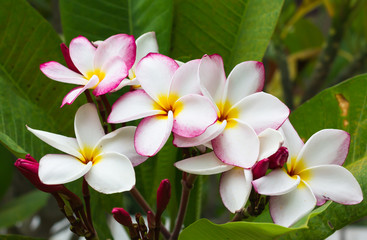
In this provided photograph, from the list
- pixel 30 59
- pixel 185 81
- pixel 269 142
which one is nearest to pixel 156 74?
pixel 185 81

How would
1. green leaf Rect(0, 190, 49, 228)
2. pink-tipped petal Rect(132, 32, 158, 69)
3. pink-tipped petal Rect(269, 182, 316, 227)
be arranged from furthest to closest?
green leaf Rect(0, 190, 49, 228), pink-tipped petal Rect(132, 32, 158, 69), pink-tipped petal Rect(269, 182, 316, 227)

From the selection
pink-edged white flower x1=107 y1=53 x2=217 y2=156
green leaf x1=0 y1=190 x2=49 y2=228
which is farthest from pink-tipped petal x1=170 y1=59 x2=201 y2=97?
green leaf x1=0 y1=190 x2=49 y2=228

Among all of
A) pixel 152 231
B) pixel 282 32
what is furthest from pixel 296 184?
pixel 282 32

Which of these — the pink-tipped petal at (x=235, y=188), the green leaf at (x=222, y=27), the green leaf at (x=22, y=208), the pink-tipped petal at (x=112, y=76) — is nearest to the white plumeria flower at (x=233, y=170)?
the pink-tipped petal at (x=235, y=188)

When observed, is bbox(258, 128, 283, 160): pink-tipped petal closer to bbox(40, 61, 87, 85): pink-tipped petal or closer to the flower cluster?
the flower cluster

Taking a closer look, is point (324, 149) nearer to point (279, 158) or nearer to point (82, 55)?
point (279, 158)

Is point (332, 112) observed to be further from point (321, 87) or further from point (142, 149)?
point (321, 87)
